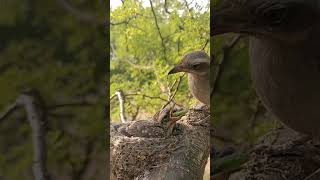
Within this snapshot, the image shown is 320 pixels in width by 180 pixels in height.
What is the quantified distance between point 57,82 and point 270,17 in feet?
2.54

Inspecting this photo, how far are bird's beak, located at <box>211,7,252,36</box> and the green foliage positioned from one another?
68 centimetres

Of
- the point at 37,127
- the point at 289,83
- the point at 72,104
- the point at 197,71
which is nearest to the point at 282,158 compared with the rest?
the point at 289,83

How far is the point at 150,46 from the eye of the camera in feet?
7.57

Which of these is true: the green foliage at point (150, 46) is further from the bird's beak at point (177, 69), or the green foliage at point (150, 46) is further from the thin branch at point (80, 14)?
the thin branch at point (80, 14)

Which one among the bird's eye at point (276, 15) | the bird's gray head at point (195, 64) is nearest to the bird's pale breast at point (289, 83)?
the bird's eye at point (276, 15)

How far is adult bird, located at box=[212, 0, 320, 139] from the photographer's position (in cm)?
149

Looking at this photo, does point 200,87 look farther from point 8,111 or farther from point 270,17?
point 8,111

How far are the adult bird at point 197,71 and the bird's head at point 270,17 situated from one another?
0.64 meters

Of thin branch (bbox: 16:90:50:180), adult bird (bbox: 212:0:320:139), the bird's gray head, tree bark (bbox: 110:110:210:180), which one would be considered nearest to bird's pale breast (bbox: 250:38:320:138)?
adult bird (bbox: 212:0:320:139)

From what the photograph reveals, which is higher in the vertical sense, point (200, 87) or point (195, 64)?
point (195, 64)

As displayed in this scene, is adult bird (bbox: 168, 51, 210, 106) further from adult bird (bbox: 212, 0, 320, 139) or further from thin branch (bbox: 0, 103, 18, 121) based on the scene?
thin branch (bbox: 0, 103, 18, 121)

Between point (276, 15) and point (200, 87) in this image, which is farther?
point (200, 87)

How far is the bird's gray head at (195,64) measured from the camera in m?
2.20

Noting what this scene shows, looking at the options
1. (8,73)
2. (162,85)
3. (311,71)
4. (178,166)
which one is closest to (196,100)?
(162,85)
